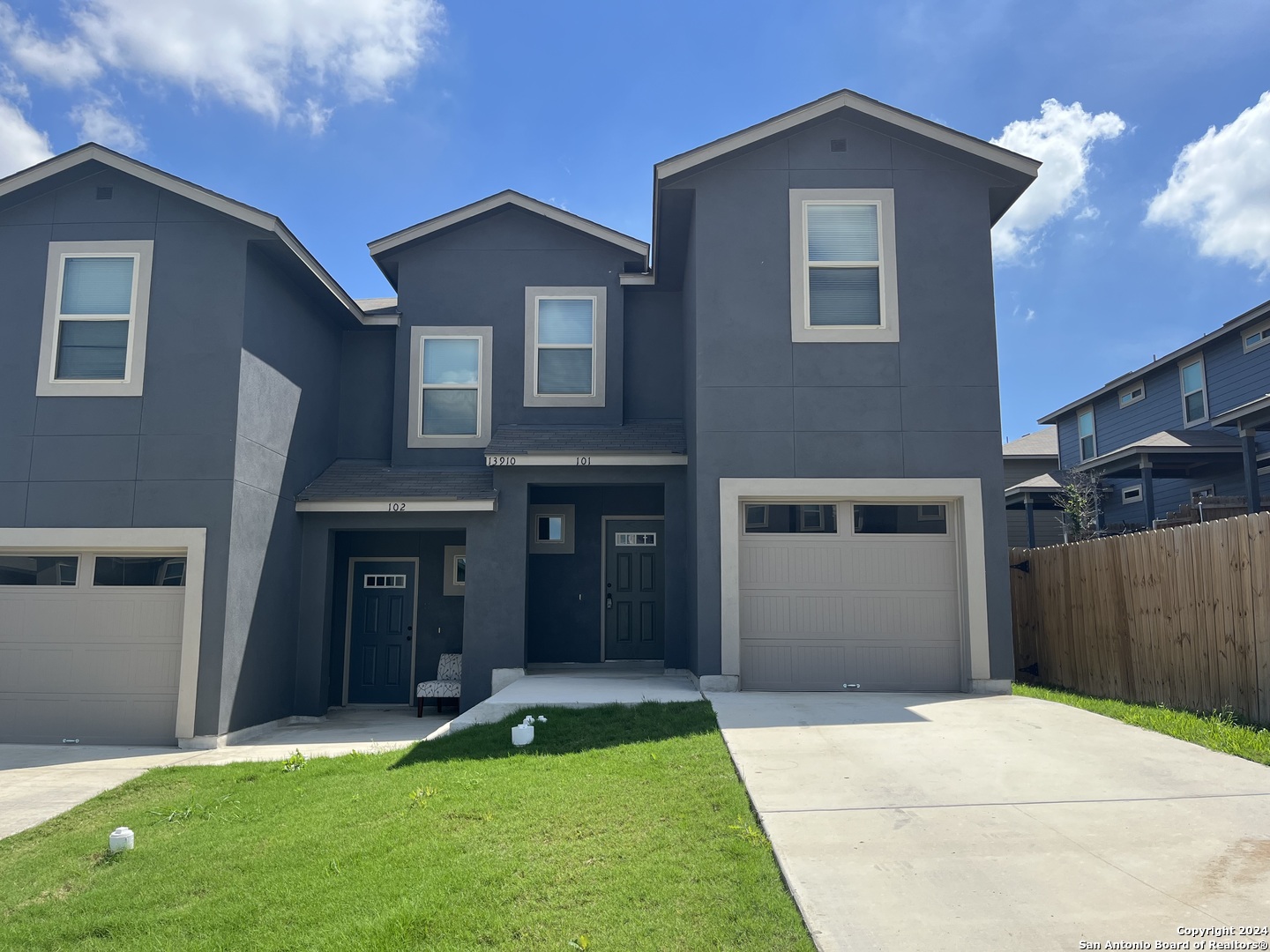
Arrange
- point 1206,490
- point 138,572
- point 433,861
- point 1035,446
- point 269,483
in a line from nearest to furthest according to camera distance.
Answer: point 433,861 → point 138,572 → point 269,483 → point 1206,490 → point 1035,446

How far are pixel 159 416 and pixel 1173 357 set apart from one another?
67.2 ft

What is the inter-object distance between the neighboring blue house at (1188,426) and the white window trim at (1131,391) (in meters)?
0.02

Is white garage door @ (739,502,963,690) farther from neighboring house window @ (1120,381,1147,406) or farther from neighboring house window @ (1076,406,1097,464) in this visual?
neighboring house window @ (1076,406,1097,464)

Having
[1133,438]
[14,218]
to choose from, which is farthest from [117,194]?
[1133,438]

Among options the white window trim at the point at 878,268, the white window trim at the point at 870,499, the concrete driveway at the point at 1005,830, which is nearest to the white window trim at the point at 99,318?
the white window trim at the point at 870,499

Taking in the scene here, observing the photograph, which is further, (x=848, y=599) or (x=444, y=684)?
(x=444, y=684)

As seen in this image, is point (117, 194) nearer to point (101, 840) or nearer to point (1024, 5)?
point (101, 840)

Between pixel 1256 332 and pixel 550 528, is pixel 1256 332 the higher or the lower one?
the higher one

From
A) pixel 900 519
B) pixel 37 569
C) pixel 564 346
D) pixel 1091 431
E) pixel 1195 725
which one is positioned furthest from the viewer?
pixel 1091 431

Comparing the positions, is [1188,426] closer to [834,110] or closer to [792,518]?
[834,110]

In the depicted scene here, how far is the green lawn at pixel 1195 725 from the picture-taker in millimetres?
7047

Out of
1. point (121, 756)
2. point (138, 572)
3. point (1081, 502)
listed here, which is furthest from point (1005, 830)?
point (1081, 502)

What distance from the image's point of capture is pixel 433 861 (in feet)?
17.5

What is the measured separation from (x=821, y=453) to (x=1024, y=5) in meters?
7.08
